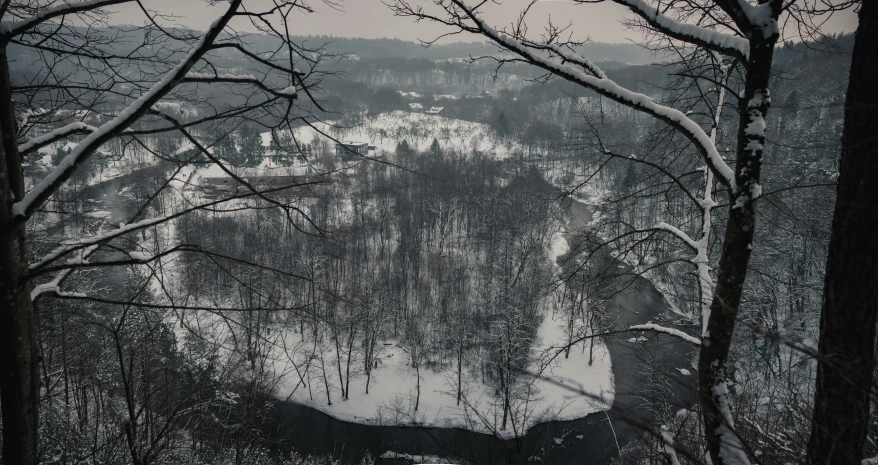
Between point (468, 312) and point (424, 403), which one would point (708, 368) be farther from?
point (468, 312)

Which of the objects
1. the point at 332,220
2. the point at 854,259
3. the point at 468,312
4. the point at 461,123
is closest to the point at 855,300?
the point at 854,259

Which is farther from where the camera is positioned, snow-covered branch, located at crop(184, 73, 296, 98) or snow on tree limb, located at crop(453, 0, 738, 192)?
snow on tree limb, located at crop(453, 0, 738, 192)

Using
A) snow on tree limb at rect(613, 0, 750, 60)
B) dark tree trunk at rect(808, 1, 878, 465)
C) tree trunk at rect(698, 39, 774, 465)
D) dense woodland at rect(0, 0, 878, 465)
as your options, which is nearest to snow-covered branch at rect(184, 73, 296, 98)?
dense woodland at rect(0, 0, 878, 465)

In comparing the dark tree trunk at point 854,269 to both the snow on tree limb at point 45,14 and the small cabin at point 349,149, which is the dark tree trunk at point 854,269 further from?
the snow on tree limb at point 45,14

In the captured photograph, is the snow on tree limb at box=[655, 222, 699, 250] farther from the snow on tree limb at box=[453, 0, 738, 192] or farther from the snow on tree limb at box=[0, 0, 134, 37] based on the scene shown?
the snow on tree limb at box=[0, 0, 134, 37]

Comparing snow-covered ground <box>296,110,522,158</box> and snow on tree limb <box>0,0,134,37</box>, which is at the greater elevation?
snow-covered ground <box>296,110,522,158</box>

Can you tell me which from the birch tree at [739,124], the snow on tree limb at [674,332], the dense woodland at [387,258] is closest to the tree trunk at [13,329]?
the dense woodland at [387,258]
